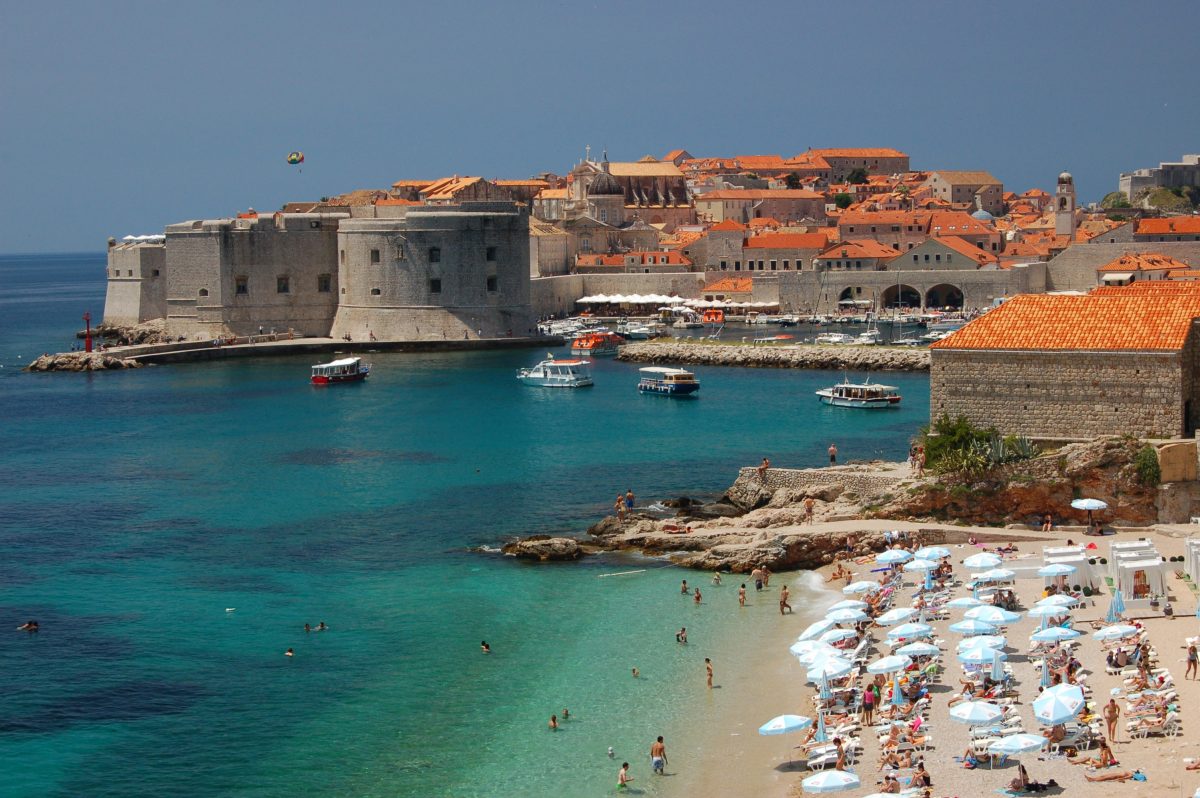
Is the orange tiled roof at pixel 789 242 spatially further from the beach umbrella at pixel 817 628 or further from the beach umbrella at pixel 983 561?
the beach umbrella at pixel 817 628

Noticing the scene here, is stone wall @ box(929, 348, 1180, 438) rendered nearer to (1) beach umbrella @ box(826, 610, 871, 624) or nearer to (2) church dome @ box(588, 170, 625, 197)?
(1) beach umbrella @ box(826, 610, 871, 624)

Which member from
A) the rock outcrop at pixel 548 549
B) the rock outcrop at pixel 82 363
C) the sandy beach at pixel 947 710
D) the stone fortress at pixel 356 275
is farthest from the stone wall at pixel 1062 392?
the rock outcrop at pixel 82 363

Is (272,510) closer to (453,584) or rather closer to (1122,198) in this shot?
(453,584)

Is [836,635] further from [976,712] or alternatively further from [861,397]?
[861,397]

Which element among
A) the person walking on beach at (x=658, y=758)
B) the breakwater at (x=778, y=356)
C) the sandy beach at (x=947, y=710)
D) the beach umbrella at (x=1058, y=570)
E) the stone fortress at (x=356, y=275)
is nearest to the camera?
the sandy beach at (x=947, y=710)

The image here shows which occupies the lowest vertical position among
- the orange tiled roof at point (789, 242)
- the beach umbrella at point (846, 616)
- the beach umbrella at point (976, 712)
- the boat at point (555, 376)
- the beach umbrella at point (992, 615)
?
the beach umbrella at point (976, 712)

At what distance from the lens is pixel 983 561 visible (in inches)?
716

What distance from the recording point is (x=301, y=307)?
59219 mm

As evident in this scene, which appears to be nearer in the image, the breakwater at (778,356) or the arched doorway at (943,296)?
the breakwater at (778,356)

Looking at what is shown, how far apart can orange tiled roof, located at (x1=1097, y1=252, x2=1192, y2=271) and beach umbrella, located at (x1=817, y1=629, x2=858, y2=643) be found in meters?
50.9

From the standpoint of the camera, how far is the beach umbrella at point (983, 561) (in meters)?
18.2

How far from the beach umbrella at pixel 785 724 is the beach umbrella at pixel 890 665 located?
124 centimetres

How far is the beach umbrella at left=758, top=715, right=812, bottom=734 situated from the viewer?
14445 mm

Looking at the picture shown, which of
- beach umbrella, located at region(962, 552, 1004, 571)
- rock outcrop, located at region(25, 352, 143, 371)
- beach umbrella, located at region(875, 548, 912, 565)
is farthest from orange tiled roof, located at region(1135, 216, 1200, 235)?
beach umbrella, located at region(962, 552, 1004, 571)
